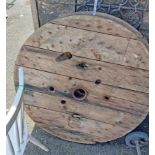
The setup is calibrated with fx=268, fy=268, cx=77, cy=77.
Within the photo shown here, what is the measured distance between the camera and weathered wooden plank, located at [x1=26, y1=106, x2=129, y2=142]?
66.3 inches

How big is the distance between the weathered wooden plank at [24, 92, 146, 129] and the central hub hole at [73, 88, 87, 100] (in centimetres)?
3

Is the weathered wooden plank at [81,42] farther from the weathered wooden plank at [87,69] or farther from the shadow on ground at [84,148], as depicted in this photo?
the shadow on ground at [84,148]

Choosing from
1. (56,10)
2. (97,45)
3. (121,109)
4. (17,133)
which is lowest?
(121,109)

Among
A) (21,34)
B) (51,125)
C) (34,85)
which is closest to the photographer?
(34,85)

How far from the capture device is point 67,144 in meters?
1.86

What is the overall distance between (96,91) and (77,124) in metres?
0.29

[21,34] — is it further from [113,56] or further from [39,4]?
[113,56]

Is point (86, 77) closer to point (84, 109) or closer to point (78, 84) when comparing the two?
point (78, 84)

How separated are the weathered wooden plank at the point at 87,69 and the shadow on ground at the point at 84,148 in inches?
17.5

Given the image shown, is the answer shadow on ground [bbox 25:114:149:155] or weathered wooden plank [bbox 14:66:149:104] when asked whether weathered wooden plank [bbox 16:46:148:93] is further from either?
shadow on ground [bbox 25:114:149:155]

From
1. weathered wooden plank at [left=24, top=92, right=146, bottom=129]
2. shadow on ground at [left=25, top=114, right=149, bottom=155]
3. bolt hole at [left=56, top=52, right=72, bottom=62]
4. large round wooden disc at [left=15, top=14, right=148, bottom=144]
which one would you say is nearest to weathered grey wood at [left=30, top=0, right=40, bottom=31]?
large round wooden disc at [left=15, top=14, right=148, bottom=144]

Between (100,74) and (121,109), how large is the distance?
26 cm

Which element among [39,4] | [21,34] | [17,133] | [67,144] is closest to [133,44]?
[39,4]

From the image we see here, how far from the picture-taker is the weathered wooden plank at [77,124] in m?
1.68
